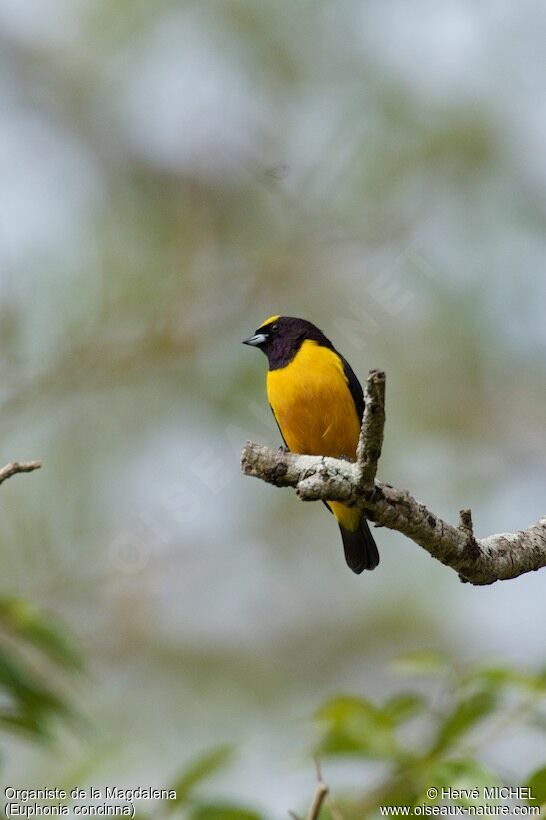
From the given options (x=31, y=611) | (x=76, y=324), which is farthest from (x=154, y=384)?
(x=31, y=611)

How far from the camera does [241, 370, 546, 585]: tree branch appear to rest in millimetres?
2977

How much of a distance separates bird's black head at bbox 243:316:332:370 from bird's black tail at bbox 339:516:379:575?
874 millimetres

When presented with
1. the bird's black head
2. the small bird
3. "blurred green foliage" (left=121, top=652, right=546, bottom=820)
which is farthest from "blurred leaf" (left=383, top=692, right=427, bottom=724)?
the bird's black head

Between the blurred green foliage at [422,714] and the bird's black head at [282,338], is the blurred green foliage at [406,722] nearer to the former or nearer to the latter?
the blurred green foliage at [422,714]

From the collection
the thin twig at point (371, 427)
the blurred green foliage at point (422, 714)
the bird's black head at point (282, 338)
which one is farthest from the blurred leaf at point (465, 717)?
the bird's black head at point (282, 338)

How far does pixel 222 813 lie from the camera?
2.78 meters

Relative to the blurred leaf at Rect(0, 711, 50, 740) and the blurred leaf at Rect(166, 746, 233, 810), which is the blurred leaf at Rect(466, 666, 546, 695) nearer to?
the blurred leaf at Rect(166, 746, 233, 810)

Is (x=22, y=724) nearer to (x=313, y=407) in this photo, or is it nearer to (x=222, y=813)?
(x=222, y=813)

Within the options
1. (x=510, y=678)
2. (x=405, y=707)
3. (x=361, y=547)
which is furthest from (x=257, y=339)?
(x=510, y=678)

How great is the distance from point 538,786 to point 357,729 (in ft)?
2.08

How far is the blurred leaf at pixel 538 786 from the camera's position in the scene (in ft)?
8.35

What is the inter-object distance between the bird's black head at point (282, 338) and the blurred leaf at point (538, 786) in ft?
9.39

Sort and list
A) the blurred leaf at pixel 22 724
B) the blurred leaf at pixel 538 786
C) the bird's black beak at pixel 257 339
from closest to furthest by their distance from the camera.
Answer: the blurred leaf at pixel 538 786 → the blurred leaf at pixel 22 724 → the bird's black beak at pixel 257 339

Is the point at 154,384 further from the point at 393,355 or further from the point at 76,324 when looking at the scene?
the point at 393,355
